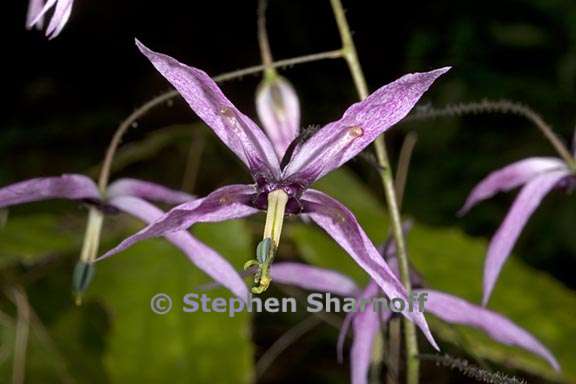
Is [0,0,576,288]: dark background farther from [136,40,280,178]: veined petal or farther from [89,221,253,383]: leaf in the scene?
[136,40,280,178]: veined petal

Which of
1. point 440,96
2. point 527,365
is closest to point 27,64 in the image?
point 440,96

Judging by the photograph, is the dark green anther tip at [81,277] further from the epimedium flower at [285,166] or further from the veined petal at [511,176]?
the veined petal at [511,176]

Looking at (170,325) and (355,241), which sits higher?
(170,325)

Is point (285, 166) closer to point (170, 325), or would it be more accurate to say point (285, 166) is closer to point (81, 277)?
point (81, 277)

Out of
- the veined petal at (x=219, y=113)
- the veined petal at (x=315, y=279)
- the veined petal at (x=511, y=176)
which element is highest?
the veined petal at (x=511, y=176)

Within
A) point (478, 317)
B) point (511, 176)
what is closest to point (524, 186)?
point (511, 176)

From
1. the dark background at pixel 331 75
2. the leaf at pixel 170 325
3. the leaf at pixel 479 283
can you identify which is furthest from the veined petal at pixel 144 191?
the dark background at pixel 331 75
